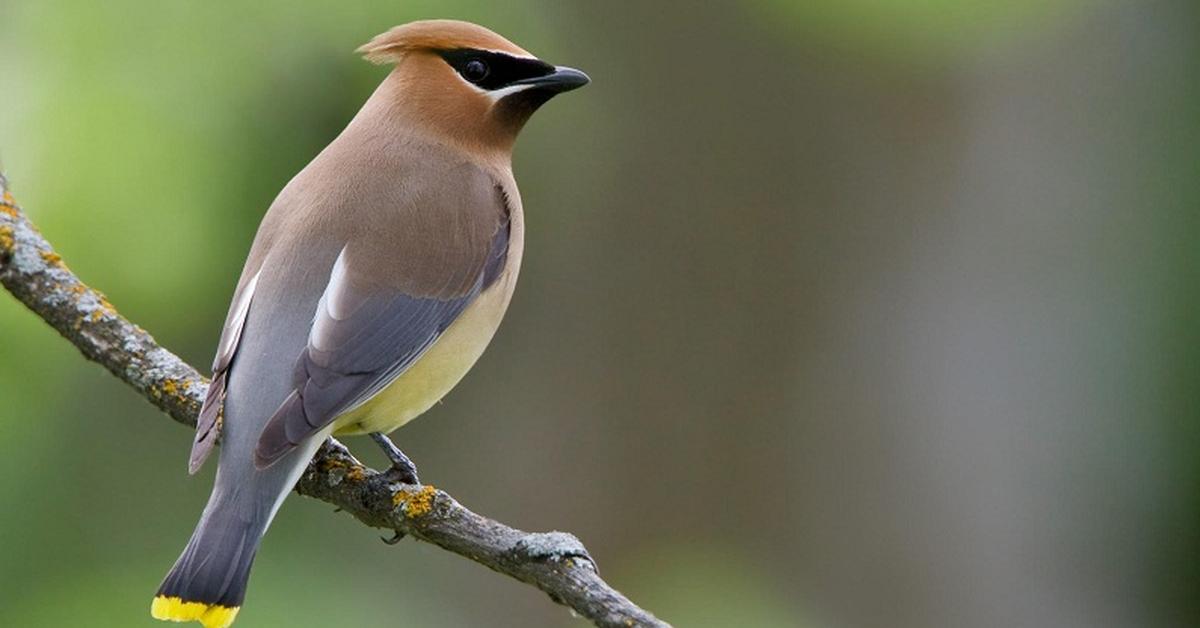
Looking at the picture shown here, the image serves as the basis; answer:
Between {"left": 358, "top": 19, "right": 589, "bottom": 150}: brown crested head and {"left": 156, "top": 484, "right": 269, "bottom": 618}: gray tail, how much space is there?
4.10 feet

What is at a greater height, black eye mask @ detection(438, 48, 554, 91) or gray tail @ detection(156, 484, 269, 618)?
black eye mask @ detection(438, 48, 554, 91)

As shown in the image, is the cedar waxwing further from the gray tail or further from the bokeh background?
the bokeh background

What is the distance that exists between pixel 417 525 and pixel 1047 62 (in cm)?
385

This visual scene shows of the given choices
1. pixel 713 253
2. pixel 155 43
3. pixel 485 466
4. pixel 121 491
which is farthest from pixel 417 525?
pixel 713 253

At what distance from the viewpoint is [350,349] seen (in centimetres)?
351

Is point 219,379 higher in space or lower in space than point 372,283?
lower

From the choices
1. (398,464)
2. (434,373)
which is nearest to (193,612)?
(398,464)

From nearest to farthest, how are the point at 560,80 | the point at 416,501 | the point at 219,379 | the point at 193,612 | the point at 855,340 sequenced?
the point at 193,612, the point at 416,501, the point at 219,379, the point at 560,80, the point at 855,340

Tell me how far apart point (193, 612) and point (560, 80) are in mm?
1563

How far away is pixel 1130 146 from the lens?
6355 mm

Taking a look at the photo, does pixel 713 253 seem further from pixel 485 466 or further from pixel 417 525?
pixel 417 525

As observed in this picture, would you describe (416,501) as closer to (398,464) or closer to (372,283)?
(398,464)

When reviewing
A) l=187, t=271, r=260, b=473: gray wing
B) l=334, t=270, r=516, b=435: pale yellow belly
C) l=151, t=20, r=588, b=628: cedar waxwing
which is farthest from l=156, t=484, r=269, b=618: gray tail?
l=334, t=270, r=516, b=435: pale yellow belly

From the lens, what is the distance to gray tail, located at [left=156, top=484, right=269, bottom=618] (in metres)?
3.17
